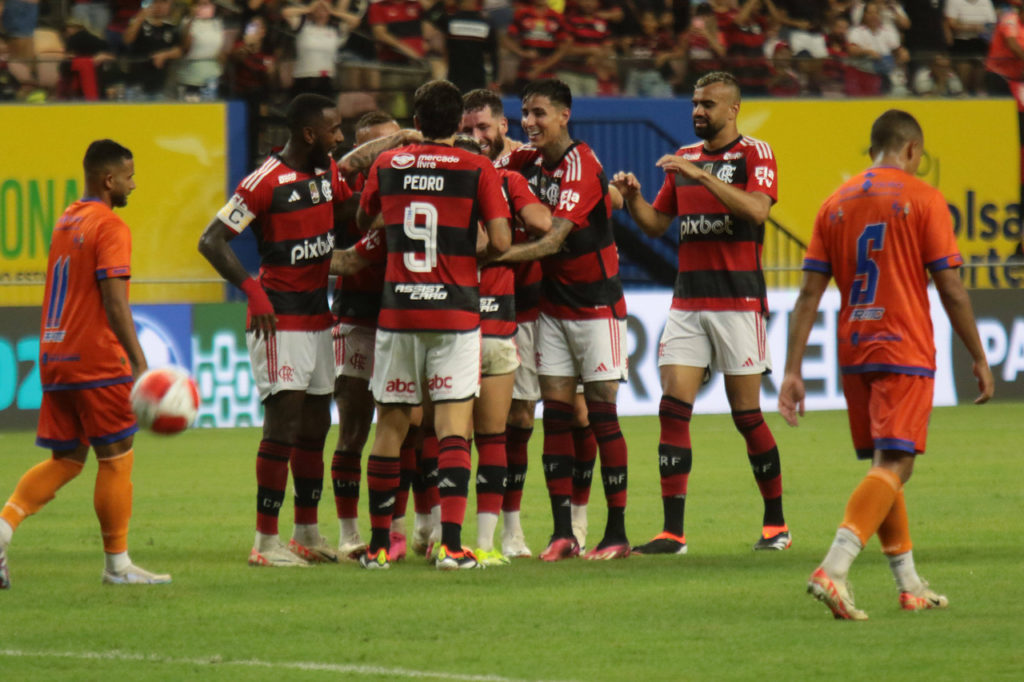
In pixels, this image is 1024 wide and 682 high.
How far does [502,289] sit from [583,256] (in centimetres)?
49

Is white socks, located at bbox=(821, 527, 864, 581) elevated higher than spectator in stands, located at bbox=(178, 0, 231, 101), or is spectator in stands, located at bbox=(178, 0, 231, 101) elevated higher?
spectator in stands, located at bbox=(178, 0, 231, 101)

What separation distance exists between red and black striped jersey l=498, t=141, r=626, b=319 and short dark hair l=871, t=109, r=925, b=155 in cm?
200

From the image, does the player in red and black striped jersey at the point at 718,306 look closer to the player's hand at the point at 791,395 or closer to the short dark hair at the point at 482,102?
the short dark hair at the point at 482,102

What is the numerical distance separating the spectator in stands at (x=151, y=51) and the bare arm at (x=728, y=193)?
11.0 metres

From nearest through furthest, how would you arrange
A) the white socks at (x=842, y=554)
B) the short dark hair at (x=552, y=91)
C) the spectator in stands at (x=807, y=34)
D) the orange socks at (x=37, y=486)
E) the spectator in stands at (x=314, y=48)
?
the white socks at (x=842, y=554) → the orange socks at (x=37, y=486) → the short dark hair at (x=552, y=91) → the spectator in stands at (x=314, y=48) → the spectator in stands at (x=807, y=34)

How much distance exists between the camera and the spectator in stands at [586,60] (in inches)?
773

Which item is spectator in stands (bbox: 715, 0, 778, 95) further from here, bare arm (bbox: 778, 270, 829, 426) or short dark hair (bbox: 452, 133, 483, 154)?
bare arm (bbox: 778, 270, 829, 426)

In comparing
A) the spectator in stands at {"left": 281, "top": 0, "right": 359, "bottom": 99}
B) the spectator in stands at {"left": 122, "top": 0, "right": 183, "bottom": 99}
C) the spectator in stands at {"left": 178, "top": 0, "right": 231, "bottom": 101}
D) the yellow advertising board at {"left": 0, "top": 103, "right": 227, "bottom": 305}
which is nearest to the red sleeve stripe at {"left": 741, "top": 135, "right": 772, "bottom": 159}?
the spectator in stands at {"left": 281, "top": 0, "right": 359, "bottom": 99}

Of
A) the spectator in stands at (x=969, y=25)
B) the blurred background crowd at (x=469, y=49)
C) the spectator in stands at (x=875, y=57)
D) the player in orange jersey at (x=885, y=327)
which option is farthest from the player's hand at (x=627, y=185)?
the spectator in stands at (x=969, y=25)

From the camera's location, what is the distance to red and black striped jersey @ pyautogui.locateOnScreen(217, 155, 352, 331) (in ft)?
28.0

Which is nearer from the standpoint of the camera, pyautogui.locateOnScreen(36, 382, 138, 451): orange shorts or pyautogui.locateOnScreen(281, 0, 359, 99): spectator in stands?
pyautogui.locateOnScreen(36, 382, 138, 451): orange shorts

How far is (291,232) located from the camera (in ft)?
28.2

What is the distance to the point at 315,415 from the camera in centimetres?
884

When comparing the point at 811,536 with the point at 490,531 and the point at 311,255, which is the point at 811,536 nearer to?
the point at 490,531
